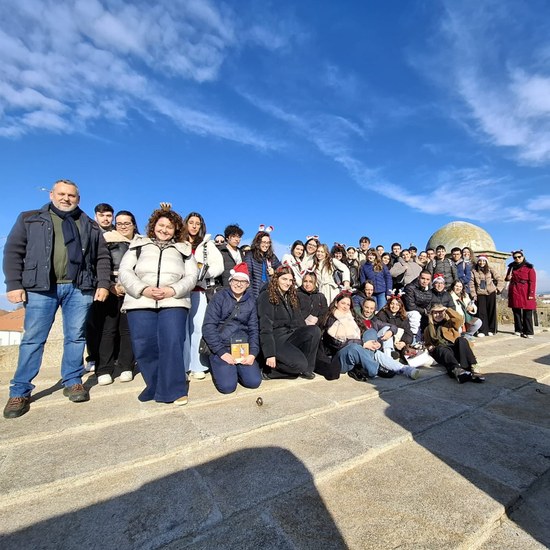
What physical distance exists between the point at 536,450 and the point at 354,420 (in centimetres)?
150

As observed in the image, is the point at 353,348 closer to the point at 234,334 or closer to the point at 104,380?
the point at 234,334

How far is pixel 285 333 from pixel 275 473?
2.73 m

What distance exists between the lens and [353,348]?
15.5 ft

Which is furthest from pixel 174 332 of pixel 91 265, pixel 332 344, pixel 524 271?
pixel 524 271

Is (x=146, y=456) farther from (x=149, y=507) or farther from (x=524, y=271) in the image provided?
(x=524, y=271)

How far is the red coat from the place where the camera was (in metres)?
8.70

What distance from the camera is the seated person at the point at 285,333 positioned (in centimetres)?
437

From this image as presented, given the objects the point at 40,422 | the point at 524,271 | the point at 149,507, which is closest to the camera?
the point at 149,507

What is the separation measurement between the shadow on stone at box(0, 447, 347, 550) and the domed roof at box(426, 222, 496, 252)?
2274cm

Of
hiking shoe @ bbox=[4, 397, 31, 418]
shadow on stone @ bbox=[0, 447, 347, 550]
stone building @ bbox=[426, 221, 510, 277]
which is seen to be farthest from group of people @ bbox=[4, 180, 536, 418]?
stone building @ bbox=[426, 221, 510, 277]

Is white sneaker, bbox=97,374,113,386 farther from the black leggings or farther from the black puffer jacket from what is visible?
the black leggings

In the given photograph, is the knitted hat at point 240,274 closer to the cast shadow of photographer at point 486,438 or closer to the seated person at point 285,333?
the seated person at point 285,333

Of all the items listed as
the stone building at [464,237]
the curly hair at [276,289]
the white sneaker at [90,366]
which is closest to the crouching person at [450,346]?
the curly hair at [276,289]

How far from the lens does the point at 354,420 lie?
3064 mm
